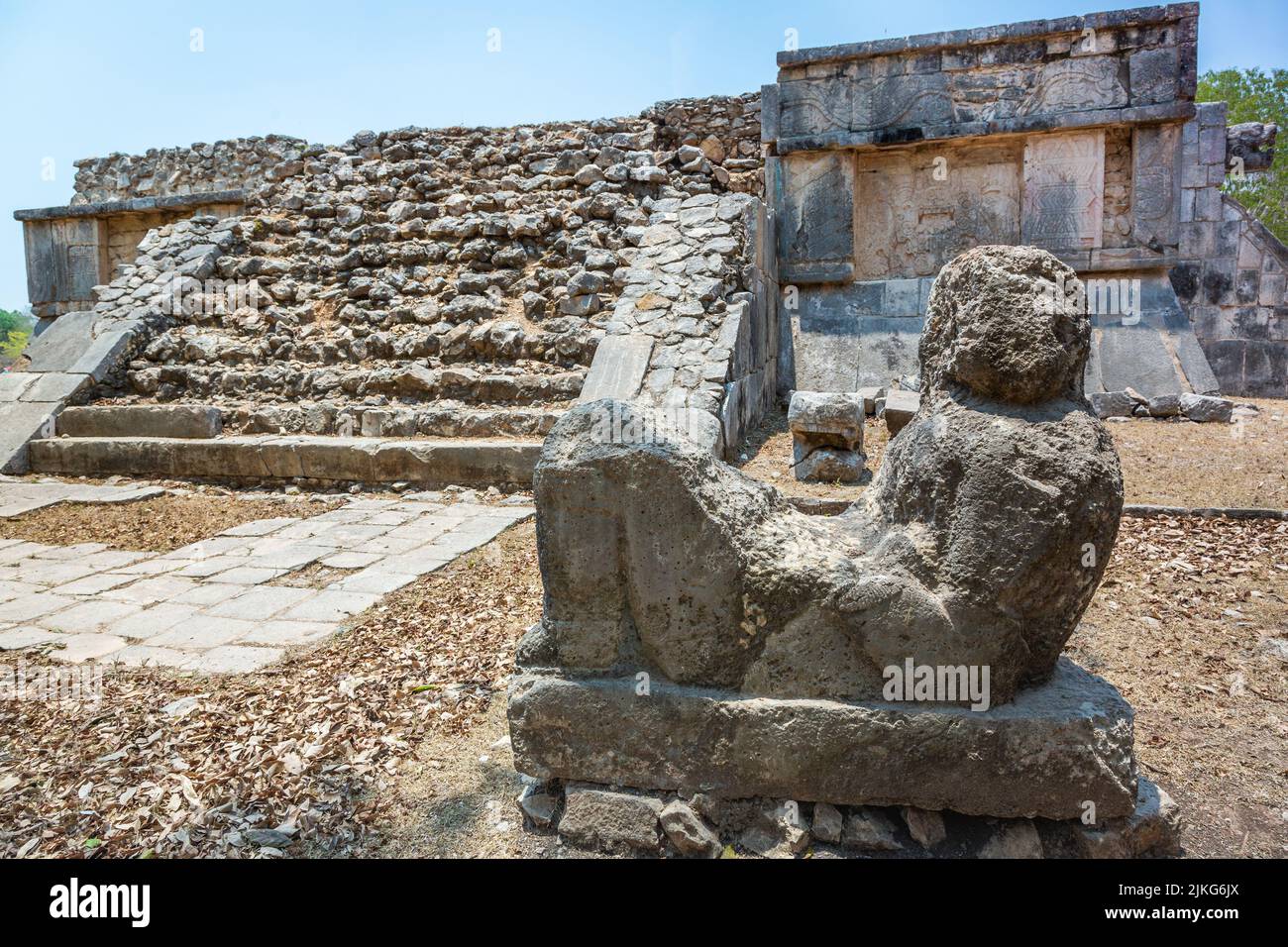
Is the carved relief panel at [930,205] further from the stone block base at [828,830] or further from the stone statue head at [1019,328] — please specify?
the stone block base at [828,830]

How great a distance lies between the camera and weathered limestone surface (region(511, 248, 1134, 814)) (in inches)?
77.3

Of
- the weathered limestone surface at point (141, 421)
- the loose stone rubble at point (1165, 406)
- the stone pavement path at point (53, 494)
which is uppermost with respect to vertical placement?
the loose stone rubble at point (1165, 406)

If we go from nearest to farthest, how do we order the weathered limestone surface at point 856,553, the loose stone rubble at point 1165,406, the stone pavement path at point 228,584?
the weathered limestone surface at point 856,553 < the stone pavement path at point 228,584 < the loose stone rubble at point 1165,406

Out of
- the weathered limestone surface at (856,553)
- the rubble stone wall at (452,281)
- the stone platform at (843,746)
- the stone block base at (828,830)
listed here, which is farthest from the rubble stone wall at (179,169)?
the stone block base at (828,830)

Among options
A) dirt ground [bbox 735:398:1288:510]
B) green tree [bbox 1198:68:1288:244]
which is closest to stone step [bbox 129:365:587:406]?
dirt ground [bbox 735:398:1288:510]

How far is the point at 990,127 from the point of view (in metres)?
8.89

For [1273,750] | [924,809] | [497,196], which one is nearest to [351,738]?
[924,809]

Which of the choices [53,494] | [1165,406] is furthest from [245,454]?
[1165,406]

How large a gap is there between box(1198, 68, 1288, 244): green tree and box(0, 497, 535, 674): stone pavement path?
20490mm

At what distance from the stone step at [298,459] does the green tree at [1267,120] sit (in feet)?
63.5

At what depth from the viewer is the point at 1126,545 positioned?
4.44 metres

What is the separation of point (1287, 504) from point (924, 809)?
416 cm

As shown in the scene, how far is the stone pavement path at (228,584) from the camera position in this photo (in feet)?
12.4

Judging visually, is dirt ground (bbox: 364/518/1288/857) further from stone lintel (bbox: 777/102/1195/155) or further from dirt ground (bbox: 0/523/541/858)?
stone lintel (bbox: 777/102/1195/155)
